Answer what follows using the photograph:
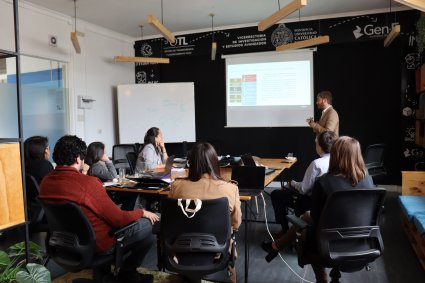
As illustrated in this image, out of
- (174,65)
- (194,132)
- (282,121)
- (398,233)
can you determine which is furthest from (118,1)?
(398,233)

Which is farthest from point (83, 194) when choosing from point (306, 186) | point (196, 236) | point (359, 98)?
point (359, 98)

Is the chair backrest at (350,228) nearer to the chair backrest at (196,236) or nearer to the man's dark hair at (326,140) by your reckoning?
the chair backrest at (196,236)

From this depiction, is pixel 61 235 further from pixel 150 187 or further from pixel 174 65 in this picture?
pixel 174 65

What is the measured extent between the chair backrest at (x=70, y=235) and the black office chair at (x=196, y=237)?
0.45 m

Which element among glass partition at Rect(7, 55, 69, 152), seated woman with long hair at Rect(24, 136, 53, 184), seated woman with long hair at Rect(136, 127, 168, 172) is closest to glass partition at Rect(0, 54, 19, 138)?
glass partition at Rect(7, 55, 69, 152)

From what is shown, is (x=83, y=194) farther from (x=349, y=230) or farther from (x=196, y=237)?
(x=349, y=230)

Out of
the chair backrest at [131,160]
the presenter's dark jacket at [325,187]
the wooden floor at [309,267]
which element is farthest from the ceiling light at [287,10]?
the wooden floor at [309,267]

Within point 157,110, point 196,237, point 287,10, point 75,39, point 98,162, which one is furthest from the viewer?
point 157,110

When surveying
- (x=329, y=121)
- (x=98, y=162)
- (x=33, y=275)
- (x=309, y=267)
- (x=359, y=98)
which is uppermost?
(x=359, y=98)

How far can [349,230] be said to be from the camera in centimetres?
210

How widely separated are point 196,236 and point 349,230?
91cm

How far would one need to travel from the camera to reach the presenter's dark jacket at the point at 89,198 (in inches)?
84.1

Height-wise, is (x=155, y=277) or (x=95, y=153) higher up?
(x=95, y=153)

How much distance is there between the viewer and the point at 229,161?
4258 millimetres
